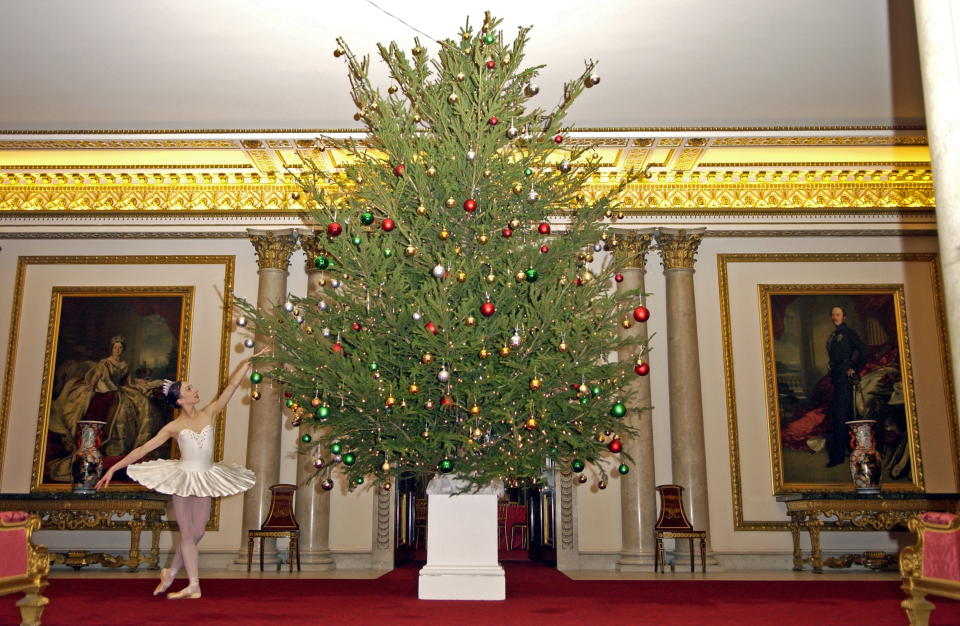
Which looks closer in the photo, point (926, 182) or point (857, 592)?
point (857, 592)

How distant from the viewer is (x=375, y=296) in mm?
A: 5188

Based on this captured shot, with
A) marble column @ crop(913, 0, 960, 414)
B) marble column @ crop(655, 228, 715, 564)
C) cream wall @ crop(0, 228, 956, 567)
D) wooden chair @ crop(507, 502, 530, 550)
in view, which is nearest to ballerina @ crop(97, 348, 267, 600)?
marble column @ crop(913, 0, 960, 414)

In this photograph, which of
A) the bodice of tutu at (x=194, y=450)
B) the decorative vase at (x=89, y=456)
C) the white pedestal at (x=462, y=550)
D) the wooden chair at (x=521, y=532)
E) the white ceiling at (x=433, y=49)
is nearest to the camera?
the white pedestal at (x=462, y=550)

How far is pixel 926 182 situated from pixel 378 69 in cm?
756

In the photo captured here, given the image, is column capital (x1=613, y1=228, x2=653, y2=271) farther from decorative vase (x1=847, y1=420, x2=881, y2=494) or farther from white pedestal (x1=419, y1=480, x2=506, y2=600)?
white pedestal (x1=419, y1=480, x2=506, y2=600)

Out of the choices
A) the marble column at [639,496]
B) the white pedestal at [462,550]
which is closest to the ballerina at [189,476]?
the white pedestal at [462,550]

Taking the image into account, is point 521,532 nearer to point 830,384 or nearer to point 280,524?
point 280,524

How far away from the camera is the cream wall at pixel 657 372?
10.3m

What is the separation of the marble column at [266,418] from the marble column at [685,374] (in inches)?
195

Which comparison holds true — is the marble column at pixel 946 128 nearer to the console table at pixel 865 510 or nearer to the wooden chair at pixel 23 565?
the wooden chair at pixel 23 565

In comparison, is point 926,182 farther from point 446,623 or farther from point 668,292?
point 446,623

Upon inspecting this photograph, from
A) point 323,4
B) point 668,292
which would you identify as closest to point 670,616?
point 323,4

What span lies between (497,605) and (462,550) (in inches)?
18.5

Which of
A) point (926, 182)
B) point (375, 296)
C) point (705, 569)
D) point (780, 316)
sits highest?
point (926, 182)
